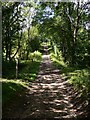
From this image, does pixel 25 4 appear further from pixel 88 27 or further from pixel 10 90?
pixel 10 90

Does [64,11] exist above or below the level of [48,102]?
above

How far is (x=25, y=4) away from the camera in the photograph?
107 feet

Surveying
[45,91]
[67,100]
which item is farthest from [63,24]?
[67,100]

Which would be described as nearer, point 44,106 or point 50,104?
point 44,106

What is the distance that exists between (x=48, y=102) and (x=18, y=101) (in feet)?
4.96

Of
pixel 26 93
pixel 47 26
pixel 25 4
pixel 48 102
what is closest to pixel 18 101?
pixel 48 102

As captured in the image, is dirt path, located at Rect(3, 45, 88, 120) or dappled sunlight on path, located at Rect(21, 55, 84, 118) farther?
dappled sunlight on path, located at Rect(21, 55, 84, 118)

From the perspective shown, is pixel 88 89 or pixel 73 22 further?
pixel 73 22

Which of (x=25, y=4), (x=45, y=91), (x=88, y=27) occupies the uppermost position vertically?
(x=25, y=4)

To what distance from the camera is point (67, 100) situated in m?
14.3

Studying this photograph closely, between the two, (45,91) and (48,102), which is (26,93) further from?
(48,102)

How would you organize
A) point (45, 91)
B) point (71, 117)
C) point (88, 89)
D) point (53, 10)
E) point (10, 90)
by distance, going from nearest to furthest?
point (71, 117) < point (88, 89) < point (10, 90) < point (45, 91) < point (53, 10)

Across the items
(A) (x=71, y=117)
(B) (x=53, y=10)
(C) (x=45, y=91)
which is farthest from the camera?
(B) (x=53, y=10)

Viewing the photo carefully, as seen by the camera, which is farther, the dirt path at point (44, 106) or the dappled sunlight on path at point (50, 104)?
the dappled sunlight on path at point (50, 104)
